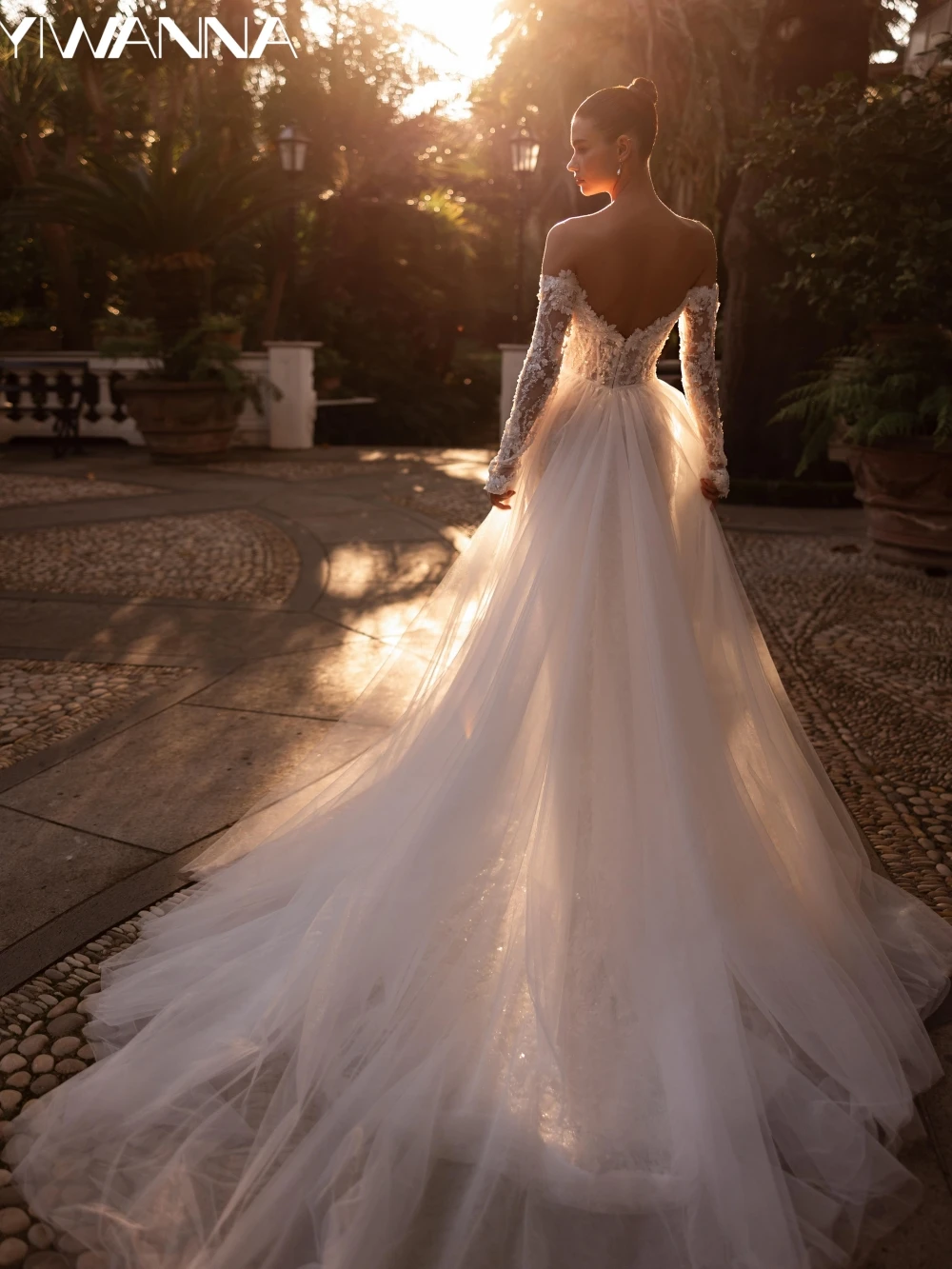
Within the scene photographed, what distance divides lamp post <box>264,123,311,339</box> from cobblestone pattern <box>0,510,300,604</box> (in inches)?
332

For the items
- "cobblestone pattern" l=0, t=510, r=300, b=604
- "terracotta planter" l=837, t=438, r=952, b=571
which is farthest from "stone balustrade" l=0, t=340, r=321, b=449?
"terracotta planter" l=837, t=438, r=952, b=571

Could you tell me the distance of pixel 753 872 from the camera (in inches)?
98.7

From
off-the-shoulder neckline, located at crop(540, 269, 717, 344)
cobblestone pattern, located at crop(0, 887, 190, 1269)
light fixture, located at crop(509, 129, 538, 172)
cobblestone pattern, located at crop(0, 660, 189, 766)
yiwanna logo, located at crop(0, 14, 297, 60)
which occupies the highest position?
yiwanna logo, located at crop(0, 14, 297, 60)

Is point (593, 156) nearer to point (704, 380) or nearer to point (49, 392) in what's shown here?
point (704, 380)

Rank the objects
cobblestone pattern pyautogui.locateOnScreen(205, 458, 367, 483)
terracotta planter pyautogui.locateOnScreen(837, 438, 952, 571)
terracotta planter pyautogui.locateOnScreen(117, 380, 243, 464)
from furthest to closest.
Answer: terracotta planter pyautogui.locateOnScreen(117, 380, 243, 464)
cobblestone pattern pyautogui.locateOnScreen(205, 458, 367, 483)
terracotta planter pyautogui.locateOnScreen(837, 438, 952, 571)

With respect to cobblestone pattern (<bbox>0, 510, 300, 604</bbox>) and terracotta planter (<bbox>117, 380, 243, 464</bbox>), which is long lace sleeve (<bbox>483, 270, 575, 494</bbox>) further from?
terracotta planter (<bbox>117, 380, 243, 464</bbox>)

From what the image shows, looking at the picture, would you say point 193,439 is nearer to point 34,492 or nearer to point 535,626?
point 34,492

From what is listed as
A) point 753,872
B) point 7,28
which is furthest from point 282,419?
point 753,872

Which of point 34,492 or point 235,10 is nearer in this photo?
point 34,492

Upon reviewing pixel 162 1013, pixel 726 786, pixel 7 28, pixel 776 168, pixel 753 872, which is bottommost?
pixel 162 1013

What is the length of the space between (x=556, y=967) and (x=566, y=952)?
0.15ft

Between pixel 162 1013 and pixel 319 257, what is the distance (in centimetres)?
2158

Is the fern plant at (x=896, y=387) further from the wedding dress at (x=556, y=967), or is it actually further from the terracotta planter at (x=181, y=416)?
the terracotta planter at (x=181, y=416)

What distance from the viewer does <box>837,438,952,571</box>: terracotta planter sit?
7273mm
